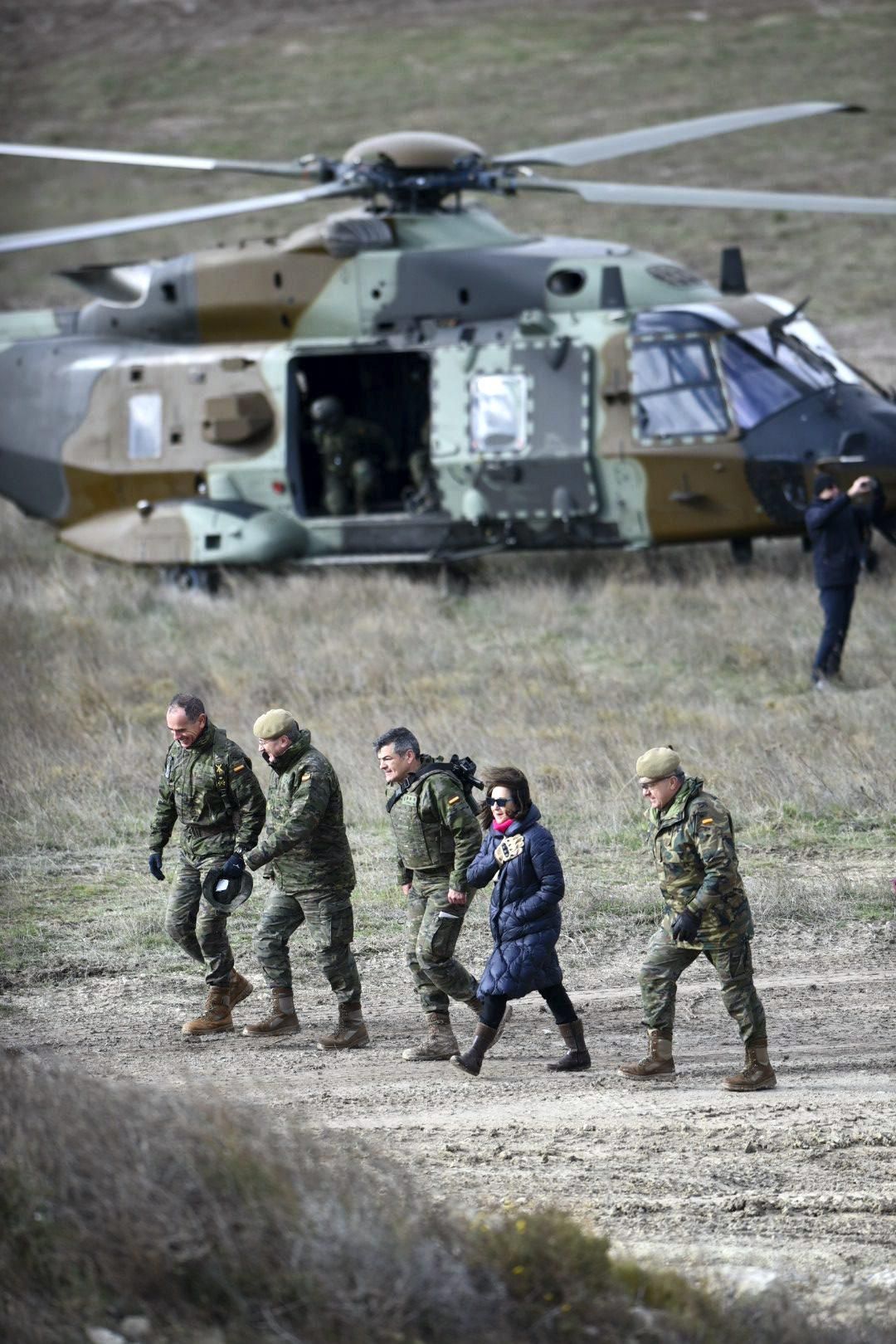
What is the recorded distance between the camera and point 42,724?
13.7m

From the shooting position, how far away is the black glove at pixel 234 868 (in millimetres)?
8117

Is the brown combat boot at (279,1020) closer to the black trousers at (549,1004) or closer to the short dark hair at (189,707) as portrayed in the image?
the black trousers at (549,1004)

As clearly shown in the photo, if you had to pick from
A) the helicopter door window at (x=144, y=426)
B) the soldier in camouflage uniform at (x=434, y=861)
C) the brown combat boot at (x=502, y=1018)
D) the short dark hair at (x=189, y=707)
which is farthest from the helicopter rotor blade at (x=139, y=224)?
the brown combat boot at (x=502, y=1018)

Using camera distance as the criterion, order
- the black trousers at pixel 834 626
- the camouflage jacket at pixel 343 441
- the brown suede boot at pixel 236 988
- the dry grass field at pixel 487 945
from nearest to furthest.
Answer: the dry grass field at pixel 487 945, the brown suede boot at pixel 236 988, the black trousers at pixel 834 626, the camouflage jacket at pixel 343 441

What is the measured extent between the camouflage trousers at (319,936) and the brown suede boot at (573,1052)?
1053 millimetres

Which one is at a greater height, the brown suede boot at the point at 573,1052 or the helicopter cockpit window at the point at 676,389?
the helicopter cockpit window at the point at 676,389

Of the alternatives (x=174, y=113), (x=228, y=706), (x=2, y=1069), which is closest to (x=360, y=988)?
(x=2, y=1069)

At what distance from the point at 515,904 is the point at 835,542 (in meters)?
6.86

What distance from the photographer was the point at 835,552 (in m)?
13.5

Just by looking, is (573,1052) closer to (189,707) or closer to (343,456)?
(189,707)

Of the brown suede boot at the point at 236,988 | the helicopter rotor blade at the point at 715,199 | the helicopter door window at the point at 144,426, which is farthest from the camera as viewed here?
the helicopter door window at the point at 144,426

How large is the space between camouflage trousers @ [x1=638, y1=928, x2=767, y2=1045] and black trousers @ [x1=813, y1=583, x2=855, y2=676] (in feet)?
21.2

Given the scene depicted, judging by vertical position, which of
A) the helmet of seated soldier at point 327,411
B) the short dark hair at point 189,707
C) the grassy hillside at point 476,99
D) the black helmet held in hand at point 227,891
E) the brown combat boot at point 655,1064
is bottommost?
the brown combat boot at point 655,1064

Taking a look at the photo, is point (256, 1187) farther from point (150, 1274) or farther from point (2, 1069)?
point (2, 1069)
